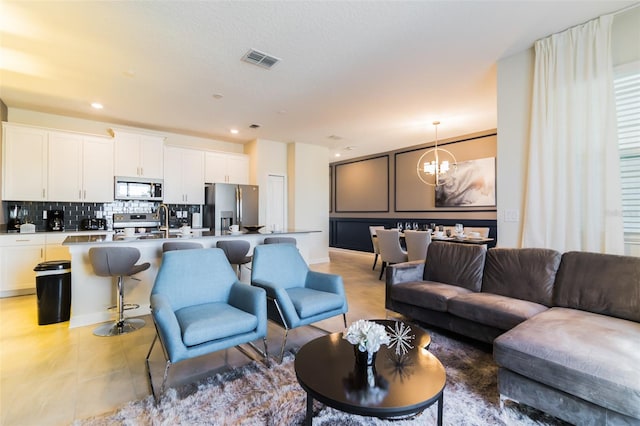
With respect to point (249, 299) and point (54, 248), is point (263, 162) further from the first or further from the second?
point (249, 299)

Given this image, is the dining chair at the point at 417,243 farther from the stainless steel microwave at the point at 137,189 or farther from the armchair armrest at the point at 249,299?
the stainless steel microwave at the point at 137,189

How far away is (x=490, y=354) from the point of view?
2.57 metres

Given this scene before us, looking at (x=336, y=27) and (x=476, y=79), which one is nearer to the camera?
(x=336, y=27)

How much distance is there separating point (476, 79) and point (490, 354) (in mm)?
3203

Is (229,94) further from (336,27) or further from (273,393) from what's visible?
(273,393)

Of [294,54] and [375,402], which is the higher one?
[294,54]

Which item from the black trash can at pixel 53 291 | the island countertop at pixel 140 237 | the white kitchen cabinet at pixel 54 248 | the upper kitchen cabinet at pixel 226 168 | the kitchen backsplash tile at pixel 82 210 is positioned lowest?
the black trash can at pixel 53 291

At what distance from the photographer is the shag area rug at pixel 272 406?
1.73m

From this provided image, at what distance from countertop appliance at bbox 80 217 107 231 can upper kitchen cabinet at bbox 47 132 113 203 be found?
1.25ft

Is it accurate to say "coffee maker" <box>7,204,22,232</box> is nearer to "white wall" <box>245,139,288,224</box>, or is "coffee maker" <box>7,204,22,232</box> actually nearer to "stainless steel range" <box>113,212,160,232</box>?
"stainless steel range" <box>113,212,160,232</box>

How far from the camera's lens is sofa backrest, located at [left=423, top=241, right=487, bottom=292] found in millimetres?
3170

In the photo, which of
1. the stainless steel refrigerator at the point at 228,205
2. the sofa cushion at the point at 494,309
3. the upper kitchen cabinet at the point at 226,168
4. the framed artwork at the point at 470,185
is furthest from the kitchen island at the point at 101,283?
the framed artwork at the point at 470,185

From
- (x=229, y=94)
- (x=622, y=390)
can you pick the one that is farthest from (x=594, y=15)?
(x=229, y=94)

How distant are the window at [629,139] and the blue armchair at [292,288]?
2.60 metres
